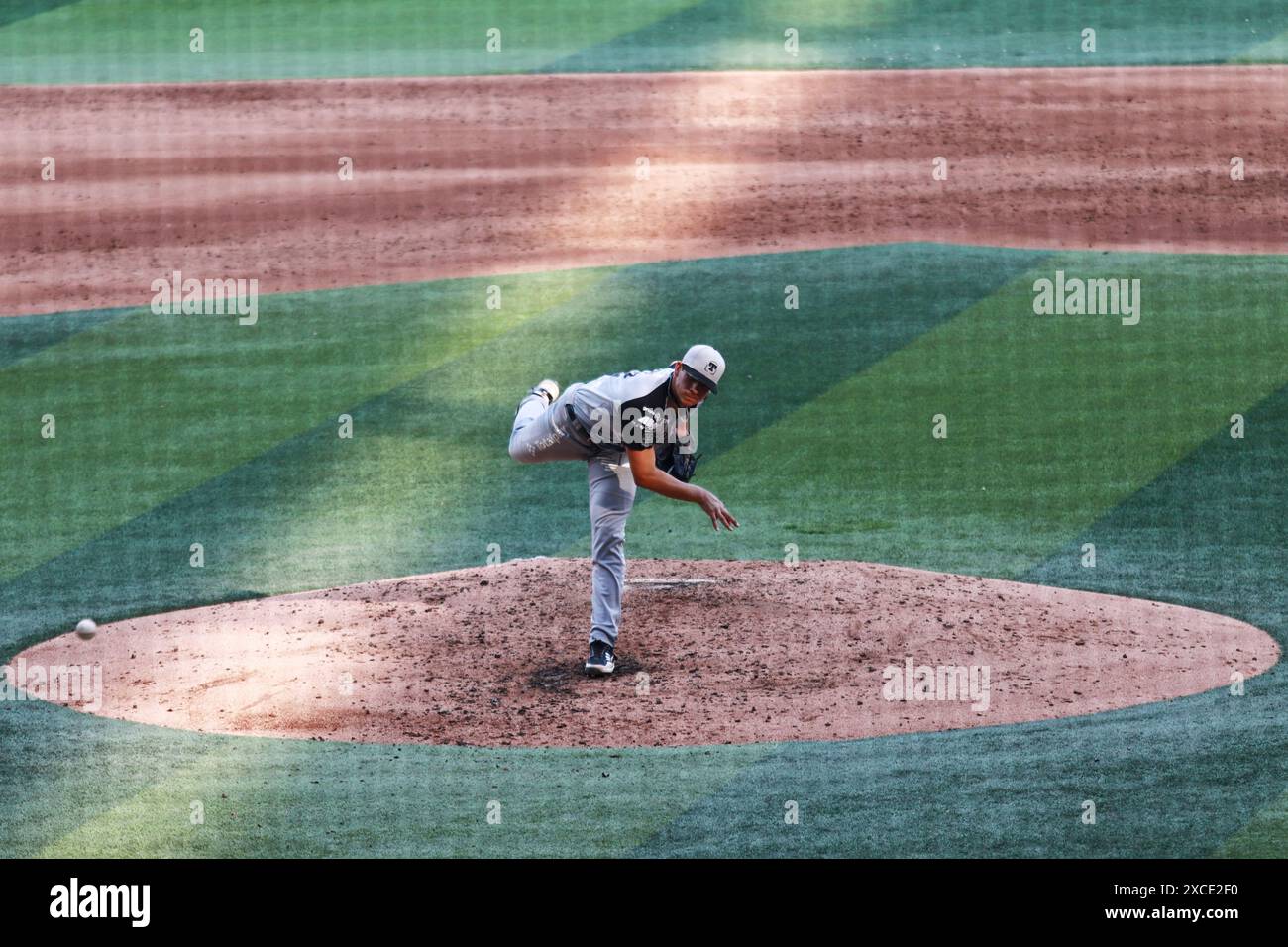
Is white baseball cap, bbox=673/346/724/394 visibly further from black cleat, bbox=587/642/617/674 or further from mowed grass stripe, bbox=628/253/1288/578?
mowed grass stripe, bbox=628/253/1288/578

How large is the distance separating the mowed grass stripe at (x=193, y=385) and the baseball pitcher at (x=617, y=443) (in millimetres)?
5253

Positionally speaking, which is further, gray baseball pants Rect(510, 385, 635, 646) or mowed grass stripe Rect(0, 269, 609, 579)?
mowed grass stripe Rect(0, 269, 609, 579)

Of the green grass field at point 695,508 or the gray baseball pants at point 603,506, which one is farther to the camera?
the gray baseball pants at point 603,506

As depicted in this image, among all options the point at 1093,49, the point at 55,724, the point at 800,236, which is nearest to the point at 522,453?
the point at 55,724

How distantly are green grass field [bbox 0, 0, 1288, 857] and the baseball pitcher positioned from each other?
2.20 feet

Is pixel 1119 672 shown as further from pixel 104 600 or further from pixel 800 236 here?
pixel 800 236

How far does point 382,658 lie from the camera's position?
418 inches

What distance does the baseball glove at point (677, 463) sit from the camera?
33.0 ft

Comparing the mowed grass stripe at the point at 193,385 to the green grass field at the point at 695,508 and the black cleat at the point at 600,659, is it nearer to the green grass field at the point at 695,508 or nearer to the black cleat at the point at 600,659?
the green grass field at the point at 695,508

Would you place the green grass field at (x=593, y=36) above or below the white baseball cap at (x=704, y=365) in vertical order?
above

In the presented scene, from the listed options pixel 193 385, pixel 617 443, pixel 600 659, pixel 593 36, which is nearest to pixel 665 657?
pixel 600 659

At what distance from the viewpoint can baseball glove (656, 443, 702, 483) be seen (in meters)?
10.0

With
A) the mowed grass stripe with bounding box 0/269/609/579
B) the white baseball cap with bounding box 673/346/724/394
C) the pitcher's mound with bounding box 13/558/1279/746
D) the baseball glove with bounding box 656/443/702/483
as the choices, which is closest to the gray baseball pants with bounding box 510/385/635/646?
the baseball glove with bounding box 656/443/702/483

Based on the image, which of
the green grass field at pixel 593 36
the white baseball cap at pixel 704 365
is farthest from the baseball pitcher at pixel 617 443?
the green grass field at pixel 593 36
